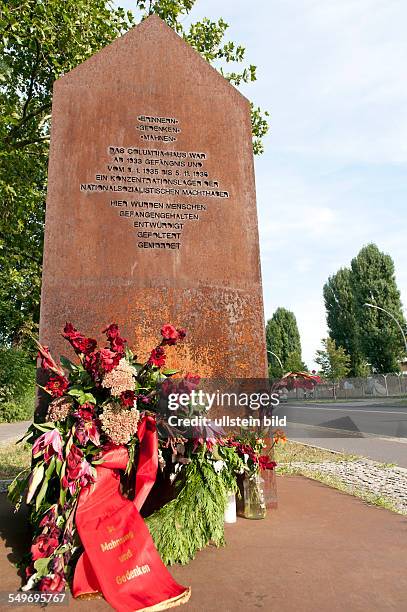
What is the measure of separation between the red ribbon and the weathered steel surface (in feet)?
4.68

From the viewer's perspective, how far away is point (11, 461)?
862 cm

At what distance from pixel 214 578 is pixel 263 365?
2.15 m

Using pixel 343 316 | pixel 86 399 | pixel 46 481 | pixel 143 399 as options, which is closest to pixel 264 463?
pixel 143 399

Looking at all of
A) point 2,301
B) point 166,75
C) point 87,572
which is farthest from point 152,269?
point 2,301

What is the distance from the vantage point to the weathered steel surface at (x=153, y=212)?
14.3ft

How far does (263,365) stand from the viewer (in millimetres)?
Result: 4500

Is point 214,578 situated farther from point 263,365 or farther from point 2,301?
point 2,301

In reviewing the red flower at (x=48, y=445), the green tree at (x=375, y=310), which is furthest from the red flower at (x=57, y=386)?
the green tree at (x=375, y=310)

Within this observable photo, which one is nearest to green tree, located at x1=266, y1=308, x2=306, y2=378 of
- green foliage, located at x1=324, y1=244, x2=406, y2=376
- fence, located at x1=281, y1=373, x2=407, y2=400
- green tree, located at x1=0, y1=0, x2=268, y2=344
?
fence, located at x1=281, y1=373, x2=407, y2=400

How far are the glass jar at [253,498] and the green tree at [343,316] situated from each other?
5152 centimetres

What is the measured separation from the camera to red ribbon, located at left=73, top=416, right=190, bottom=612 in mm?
2367

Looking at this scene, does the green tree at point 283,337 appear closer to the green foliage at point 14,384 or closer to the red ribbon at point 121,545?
the green foliage at point 14,384

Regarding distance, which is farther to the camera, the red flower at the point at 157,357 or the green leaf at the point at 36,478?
the red flower at the point at 157,357

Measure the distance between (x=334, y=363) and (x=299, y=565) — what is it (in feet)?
163
